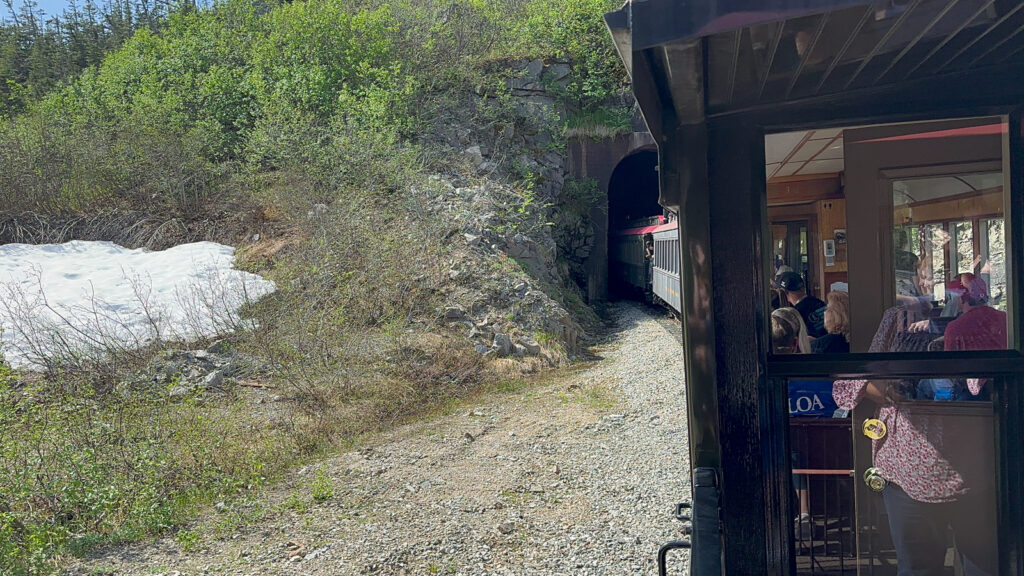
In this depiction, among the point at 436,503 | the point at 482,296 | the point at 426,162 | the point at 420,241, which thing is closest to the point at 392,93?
the point at 426,162

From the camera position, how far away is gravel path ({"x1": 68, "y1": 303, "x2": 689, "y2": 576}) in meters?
5.40

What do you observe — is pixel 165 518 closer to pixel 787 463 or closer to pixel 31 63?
pixel 787 463

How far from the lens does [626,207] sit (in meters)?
31.3

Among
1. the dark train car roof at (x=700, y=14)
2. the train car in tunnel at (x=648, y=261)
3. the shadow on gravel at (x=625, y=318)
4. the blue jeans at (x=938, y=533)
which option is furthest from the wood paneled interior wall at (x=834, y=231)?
the shadow on gravel at (x=625, y=318)

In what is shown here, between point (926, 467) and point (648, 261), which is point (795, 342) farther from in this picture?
point (648, 261)

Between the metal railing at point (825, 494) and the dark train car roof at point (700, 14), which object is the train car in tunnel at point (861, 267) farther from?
the dark train car roof at point (700, 14)

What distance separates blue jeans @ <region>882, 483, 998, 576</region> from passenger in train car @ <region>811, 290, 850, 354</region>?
0.58 meters

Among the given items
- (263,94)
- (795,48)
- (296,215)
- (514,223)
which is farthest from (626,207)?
(795,48)

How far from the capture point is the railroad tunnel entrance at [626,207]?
2722 cm

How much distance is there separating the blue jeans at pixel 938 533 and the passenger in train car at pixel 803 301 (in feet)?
2.16

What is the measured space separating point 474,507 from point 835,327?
16.4 ft

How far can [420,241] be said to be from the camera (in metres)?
14.8

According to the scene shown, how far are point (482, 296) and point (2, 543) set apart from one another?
31.8 feet

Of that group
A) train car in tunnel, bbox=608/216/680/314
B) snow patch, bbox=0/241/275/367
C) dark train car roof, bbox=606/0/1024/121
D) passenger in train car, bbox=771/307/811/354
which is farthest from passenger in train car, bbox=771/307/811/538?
train car in tunnel, bbox=608/216/680/314
